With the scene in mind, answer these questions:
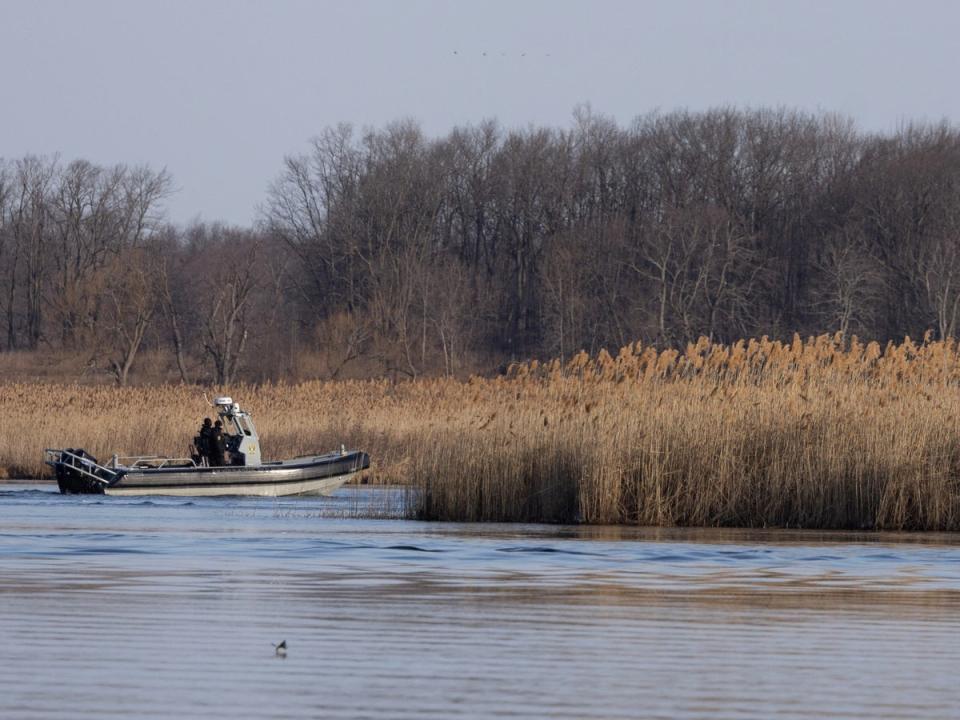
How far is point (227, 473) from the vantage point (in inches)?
1072

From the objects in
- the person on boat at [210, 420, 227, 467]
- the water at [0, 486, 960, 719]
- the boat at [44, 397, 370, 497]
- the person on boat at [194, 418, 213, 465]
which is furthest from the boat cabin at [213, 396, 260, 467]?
the water at [0, 486, 960, 719]

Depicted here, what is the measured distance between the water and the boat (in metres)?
10.3

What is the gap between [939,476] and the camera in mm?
17656

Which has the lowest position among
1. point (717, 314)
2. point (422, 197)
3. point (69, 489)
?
point (69, 489)

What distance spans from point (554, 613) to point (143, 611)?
2.27 meters

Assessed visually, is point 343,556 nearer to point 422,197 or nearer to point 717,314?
point 717,314

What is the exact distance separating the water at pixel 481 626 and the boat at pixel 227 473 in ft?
33.6

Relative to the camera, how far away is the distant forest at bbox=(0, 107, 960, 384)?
67938mm

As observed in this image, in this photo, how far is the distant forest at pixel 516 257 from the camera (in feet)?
223

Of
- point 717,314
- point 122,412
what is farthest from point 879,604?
point 717,314

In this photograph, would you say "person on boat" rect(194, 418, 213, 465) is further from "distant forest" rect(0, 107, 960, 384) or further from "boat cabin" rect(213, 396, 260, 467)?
"distant forest" rect(0, 107, 960, 384)

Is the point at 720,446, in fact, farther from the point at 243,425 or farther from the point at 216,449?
the point at 243,425

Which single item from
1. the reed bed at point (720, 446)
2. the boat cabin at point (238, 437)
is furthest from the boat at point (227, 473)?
the reed bed at point (720, 446)

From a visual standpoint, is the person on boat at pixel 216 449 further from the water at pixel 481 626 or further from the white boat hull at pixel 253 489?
the water at pixel 481 626
